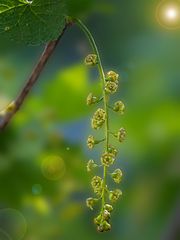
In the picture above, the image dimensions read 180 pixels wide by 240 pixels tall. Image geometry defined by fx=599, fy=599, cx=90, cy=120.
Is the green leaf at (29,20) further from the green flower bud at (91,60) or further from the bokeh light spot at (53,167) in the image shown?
the bokeh light spot at (53,167)

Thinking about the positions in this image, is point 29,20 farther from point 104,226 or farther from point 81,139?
point 81,139

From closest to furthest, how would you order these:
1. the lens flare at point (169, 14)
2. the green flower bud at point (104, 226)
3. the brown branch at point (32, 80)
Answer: the green flower bud at point (104, 226), the brown branch at point (32, 80), the lens flare at point (169, 14)

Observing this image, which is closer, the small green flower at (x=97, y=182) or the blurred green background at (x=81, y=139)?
the small green flower at (x=97, y=182)

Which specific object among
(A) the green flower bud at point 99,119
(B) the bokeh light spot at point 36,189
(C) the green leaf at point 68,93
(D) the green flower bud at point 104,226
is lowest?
(D) the green flower bud at point 104,226

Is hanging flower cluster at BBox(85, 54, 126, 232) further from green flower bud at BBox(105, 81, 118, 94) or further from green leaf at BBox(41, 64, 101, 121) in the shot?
green leaf at BBox(41, 64, 101, 121)

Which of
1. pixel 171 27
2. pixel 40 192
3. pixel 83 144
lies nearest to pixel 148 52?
pixel 171 27

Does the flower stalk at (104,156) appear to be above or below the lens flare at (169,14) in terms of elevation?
below

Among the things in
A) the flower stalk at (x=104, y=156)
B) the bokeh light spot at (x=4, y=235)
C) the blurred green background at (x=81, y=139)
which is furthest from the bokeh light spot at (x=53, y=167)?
the flower stalk at (x=104, y=156)

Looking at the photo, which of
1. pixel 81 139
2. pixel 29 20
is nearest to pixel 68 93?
pixel 81 139
